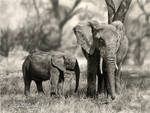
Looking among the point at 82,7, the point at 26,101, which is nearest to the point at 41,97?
the point at 26,101

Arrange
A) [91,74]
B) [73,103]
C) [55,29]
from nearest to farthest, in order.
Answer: [73,103]
[91,74]
[55,29]

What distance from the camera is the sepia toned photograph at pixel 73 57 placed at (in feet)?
30.0

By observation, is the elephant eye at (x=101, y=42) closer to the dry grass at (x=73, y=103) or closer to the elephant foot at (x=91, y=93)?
the dry grass at (x=73, y=103)

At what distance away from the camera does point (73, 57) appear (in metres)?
9.86

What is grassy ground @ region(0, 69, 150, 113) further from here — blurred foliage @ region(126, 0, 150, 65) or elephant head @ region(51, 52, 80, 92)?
blurred foliage @ region(126, 0, 150, 65)

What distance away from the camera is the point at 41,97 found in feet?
31.7

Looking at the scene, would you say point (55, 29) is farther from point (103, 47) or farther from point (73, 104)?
point (73, 104)

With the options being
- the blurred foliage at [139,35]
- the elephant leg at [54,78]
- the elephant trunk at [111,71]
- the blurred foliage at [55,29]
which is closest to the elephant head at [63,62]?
the elephant leg at [54,78]

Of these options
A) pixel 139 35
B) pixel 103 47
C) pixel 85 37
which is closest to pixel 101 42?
pixel 103 47

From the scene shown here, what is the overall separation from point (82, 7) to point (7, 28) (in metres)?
2.89

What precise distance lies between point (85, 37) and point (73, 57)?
479 mm

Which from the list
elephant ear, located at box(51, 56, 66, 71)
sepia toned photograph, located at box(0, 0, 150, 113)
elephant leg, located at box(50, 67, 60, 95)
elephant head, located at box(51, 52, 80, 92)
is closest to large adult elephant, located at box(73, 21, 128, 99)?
sepia toned photograph, located at box(0, 0, 150, 113)

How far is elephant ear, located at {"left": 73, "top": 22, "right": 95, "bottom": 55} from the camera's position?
31.7 feet

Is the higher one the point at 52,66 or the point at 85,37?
the point at 85,37
